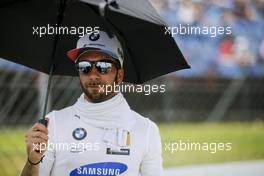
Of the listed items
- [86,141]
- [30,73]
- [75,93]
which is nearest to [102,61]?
[86,141]

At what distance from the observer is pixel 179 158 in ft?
12.6

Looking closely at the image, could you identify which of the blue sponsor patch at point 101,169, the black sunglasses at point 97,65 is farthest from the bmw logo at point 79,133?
the black sunglasses at point 97,65

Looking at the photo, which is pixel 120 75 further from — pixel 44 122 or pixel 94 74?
pixel 44 122

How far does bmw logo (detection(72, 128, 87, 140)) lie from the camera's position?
2522 mm

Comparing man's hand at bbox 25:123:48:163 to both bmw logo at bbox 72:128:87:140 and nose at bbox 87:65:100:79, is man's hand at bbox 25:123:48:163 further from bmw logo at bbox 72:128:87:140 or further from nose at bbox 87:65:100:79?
nose at bbox 87:65:100:79

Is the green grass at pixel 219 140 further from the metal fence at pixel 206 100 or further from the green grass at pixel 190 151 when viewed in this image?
the metal fence at pixel 206 100

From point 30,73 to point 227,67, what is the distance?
6.57ft

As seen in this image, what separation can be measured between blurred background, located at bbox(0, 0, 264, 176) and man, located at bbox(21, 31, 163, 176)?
0.98 metres

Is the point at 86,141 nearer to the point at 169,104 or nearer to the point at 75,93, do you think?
the point at 75,93

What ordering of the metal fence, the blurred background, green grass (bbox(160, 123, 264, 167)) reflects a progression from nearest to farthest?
green grass (bbox(160, 123, 264, 167)), the blurred background, the metal fence

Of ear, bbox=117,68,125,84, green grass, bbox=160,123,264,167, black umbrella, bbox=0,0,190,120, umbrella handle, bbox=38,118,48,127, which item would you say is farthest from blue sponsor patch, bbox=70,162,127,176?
green grass, bbox=160,123,264,167

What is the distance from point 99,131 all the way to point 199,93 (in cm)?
377

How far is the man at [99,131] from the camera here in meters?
2.46

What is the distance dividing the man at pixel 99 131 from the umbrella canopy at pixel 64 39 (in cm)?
18
